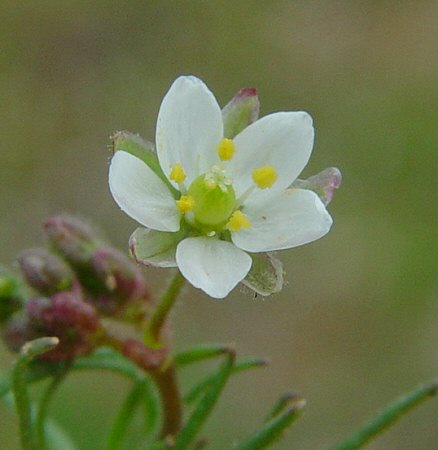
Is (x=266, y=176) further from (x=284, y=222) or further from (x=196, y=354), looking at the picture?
(x=196, y=354)

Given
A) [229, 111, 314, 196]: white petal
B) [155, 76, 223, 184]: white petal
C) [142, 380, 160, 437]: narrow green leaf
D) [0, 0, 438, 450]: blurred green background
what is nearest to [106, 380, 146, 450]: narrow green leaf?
[142, 380, 160, 437]: narrow green leaf

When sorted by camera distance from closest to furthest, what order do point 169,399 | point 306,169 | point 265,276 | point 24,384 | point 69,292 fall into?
point 265,276
point 24,384
point 69,292
point 169,399
point 306,169

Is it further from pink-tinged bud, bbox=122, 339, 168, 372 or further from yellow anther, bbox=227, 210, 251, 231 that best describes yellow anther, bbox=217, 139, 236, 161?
pink-tinged bud, bbox=122, 339, 168, 372

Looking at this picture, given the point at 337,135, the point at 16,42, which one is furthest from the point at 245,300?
the point at 16,42

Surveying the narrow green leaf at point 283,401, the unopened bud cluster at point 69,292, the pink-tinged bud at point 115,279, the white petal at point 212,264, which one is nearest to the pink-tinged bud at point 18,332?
the unopened bud cluster at point 69,292

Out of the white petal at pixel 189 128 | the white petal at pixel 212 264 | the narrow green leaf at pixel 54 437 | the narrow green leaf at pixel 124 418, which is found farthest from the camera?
the narrow green leaf at pixel 54 437

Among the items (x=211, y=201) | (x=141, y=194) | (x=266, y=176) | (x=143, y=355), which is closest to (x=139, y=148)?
(x=141, y=194)

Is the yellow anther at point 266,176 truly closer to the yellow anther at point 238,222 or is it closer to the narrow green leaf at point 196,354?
the yellow anther at point 238,222

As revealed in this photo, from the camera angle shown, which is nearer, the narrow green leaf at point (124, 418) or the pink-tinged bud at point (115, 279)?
the pink-tinged bud at point (115, 279)
